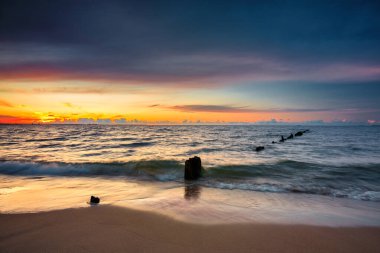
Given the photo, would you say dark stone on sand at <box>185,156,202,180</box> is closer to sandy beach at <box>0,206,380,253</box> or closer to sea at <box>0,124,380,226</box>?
sea at <box>0,124,380,226</box>

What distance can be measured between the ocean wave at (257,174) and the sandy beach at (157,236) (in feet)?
14.3

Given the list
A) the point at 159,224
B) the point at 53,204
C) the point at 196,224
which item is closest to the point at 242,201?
the point at 196,224

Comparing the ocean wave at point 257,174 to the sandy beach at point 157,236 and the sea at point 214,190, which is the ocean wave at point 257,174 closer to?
the sea at point 214,190

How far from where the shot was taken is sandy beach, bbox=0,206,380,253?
3912mm

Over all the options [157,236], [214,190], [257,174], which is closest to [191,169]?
[214,190]

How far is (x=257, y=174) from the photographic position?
1244 centimetres

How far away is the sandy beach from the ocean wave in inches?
172

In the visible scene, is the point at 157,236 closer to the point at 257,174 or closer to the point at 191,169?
the point at 191,169

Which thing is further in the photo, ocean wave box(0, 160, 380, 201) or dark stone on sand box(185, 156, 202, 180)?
dark stone on sand box(185, 156, 202, 180)

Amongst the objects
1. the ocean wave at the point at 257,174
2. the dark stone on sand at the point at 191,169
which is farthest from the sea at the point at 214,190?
the dark stone on sand at the point at 191,169

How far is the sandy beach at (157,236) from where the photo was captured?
3.91m

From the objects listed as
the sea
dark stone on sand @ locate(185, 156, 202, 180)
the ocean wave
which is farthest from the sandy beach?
dark stone on sand @ locate(185, 156, 202, 180)

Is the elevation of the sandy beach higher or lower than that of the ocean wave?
higher

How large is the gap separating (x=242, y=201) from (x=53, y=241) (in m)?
5.07
